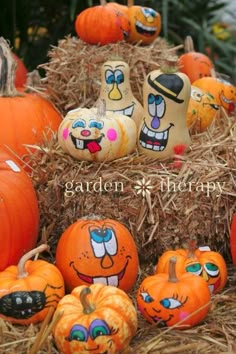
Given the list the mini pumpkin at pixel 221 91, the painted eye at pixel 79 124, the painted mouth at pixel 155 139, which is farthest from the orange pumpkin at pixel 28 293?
the mini pumpkin at pixel 221 91

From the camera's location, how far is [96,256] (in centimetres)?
267

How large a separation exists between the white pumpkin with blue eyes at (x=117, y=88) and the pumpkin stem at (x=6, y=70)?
509 millimetres

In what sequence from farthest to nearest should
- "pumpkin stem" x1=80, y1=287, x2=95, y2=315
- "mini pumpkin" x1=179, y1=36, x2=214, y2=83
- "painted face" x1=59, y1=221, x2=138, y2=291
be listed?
"mini pumpkin" x1=179, y1=36, x2=214, y2=83, "painted face" x1=59, y1=221, x2=138, y2=291, "pumpkin stem" x1=80, y1=287, x2=95, y2=315

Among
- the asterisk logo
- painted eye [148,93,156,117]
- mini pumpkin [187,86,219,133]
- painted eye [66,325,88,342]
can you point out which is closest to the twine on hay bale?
mini pumpkin [187,86,219,133]

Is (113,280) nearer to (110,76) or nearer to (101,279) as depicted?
(101,279)

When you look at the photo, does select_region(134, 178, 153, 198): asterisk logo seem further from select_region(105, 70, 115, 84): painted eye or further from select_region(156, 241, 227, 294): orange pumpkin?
select_region(105, 70, 115, 84): painted eye

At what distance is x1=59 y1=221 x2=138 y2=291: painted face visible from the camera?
267 centimetres

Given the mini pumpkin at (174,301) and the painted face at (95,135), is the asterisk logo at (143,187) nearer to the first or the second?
the painted face at (95,135)

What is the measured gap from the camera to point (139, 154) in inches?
127

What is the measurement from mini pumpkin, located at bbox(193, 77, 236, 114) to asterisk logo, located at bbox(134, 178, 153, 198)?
3.61ft

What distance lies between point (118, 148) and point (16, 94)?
0.88 m

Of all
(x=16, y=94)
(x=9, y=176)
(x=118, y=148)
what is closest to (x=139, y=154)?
(x=118, y=148)

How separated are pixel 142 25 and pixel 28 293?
2.13 meters

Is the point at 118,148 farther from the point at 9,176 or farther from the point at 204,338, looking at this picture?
the point at 204,338
